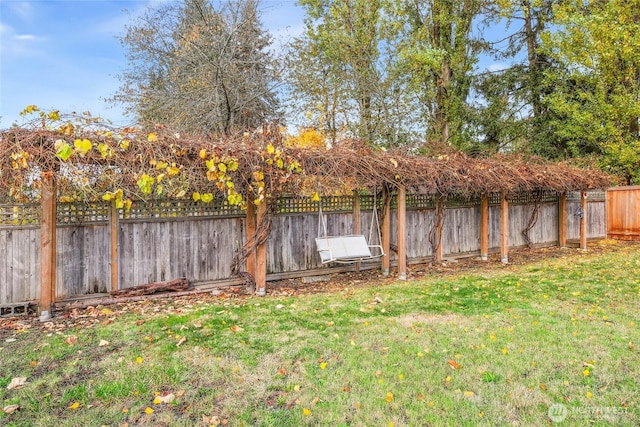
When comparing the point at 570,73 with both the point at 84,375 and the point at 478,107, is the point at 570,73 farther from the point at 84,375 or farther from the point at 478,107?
the point at 84,375

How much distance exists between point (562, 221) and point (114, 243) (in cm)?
1026

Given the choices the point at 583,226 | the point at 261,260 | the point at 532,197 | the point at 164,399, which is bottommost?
the point at 164,399

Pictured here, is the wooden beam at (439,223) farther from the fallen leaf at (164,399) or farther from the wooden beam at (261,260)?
the fallen leaf at (164,399)

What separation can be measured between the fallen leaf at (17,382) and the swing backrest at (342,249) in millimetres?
3726

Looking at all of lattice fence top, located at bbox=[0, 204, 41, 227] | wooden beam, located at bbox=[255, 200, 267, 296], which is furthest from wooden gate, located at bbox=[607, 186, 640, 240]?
lattice fence top, located at bbox=[0, 204, 41, 227]

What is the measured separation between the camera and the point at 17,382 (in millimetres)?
2736

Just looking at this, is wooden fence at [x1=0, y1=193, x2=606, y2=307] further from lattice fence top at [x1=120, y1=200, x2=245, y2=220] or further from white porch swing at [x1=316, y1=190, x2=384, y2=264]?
white porch swing at [x1=316, y1=190, x2=384, y2=264]

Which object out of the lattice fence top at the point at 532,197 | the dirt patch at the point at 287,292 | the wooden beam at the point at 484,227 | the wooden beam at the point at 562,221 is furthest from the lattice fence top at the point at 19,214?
the wooden beam at the point at 562,221

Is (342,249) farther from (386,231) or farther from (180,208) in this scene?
(180,208)

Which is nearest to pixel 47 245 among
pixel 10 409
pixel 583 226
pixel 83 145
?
pixel 83 145

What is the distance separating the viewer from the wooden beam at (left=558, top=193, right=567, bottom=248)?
10008mm

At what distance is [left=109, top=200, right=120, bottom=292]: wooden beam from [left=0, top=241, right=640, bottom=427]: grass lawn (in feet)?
1.27

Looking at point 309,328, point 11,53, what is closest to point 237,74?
point 11,53

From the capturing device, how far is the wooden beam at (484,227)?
8164mm
